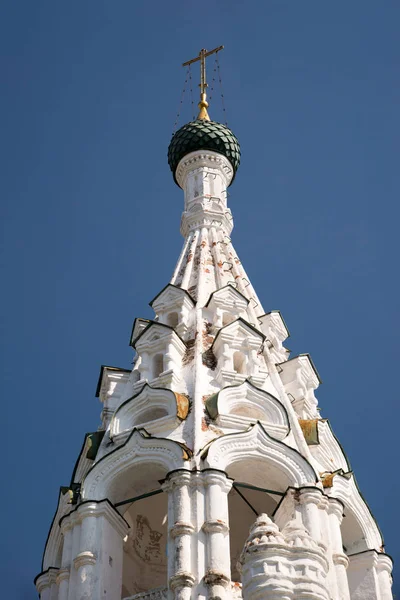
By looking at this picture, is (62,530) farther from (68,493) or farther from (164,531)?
(164,531)

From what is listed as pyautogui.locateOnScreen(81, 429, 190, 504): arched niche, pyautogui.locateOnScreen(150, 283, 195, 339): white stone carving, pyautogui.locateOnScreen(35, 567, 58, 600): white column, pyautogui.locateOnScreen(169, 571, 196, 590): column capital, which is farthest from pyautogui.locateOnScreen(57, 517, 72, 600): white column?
pyautogui.locateOnScreen(150, 283, 195, 339): white stone carving

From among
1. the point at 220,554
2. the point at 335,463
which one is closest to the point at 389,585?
the point at 335,463

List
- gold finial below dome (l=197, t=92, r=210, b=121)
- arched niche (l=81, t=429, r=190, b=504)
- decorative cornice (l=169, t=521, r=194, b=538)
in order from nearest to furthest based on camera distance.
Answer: decorative cornice (l=169, t=521, r=194, b=538) < arched niche (l=81, t=429, r=190, b=504) < gold finial below dome (l=197, t=92, r=210, b=121)

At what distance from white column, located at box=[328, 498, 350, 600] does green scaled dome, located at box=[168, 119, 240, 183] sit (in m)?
11.6

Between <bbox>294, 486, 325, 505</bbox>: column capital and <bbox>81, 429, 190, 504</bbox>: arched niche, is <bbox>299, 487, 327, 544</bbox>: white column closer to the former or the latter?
<bbox>294, 486, 325, 505</bbox>: column capital

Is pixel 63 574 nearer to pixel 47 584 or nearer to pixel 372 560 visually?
pixel 47 584

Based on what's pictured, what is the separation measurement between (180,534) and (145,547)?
405 centimetres

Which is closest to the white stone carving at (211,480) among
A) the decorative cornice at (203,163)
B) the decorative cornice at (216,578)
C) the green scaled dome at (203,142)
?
the decorative cornice at (216,578)

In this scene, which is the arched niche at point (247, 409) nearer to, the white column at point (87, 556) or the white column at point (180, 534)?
the white column at point (180, 534)

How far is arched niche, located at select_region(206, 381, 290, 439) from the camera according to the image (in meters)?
19.6

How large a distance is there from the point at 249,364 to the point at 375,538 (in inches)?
144

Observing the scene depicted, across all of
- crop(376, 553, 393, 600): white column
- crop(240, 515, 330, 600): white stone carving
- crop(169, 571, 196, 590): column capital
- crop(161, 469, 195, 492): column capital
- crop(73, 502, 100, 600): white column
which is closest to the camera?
crop(240, 515, 330, 600): white stone carving

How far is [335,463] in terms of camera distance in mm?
21078

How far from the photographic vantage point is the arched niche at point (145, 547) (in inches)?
813
